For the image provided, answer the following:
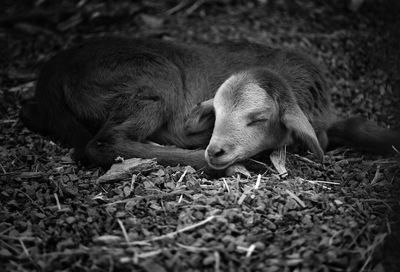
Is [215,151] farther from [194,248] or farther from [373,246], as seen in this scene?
[373,246]

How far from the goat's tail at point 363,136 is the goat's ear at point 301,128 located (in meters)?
0.87

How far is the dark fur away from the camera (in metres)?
5.10

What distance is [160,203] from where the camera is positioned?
166 inches

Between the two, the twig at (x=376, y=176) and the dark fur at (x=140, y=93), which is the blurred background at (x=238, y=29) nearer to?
the dark fur at (x=140, y=93)

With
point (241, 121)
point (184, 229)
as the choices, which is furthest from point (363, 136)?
point (184, 229)

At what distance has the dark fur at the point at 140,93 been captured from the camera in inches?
201

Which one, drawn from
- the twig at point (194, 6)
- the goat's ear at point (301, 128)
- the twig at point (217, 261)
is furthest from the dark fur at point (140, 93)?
the twig at point (194, 6)

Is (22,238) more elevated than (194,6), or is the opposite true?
(194,6)

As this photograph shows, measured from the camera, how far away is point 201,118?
17.3 ft

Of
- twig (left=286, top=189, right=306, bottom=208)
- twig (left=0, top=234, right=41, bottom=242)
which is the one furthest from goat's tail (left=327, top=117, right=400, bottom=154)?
twig (left=0, top=234, right=41, bottom=242)

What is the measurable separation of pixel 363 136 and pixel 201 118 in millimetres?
1678

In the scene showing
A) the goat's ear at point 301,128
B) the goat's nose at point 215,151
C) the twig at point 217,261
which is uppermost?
the goat's ear at point 301,128

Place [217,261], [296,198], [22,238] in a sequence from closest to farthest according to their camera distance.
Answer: [217,261]
[22,238]
[296,198]

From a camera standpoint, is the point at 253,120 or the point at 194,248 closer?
the point at 194,248
